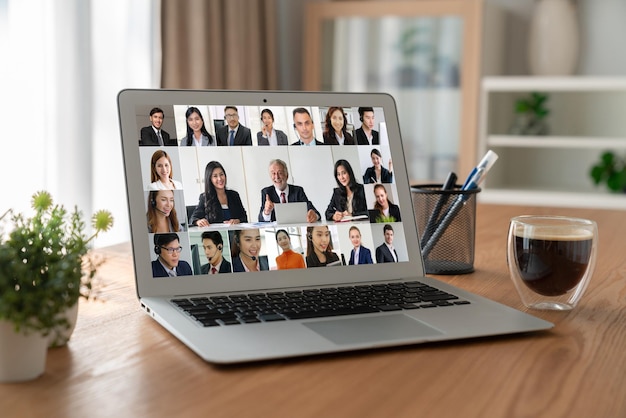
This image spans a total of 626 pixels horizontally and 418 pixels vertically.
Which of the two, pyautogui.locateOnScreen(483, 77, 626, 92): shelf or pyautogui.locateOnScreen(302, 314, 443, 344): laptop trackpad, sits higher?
pyautogui.locateOnScreen(483, 77, 626, 92): shelf

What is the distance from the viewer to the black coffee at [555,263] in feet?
2.67

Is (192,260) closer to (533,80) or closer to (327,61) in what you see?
(533,80)

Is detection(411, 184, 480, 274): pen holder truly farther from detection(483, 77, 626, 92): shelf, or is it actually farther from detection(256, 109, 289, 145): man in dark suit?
detection(483, 77, 626, 92): shelf

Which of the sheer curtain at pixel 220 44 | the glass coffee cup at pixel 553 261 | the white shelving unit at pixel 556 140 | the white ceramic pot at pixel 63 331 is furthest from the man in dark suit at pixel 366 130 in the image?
the white shelving unit at pixel 556 140

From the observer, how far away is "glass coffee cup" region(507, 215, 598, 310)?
816 mm

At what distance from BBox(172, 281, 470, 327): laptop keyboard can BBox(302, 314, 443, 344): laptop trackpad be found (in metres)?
0.02

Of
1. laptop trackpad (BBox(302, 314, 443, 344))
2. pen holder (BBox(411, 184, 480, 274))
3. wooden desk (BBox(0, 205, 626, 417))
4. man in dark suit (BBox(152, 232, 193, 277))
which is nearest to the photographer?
wooden desk (BBox(0, 205, 626, 417))

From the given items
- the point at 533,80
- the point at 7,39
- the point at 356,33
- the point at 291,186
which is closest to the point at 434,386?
the point at 291,186

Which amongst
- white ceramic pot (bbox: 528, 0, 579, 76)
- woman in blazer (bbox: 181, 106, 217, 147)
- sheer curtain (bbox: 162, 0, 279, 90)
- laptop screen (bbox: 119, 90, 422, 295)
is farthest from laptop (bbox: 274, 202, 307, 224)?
white ceramic pot (bbox: 528, 0, 579, 76)

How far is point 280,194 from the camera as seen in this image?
2.92ft

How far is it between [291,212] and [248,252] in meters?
0.07

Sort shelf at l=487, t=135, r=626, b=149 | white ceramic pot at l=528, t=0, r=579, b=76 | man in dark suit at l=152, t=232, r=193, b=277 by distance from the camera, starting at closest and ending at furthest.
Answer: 1. man in dark suit at l=152, t=232, r=193, b=277
2. shelf at l=487, t=135, r=626, b=149
3. white ceramic pot at l=528, t=0, r=579, b=76

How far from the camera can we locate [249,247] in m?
0.86

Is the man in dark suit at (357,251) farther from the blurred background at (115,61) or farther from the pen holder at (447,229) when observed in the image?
the blurred background at (115,61)
